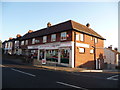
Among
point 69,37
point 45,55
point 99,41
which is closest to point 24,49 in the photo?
point 45,55

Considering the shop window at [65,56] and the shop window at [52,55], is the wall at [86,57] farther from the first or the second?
the shop window at [52,55]

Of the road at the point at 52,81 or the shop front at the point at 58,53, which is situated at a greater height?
the shop front at the point at 58,53

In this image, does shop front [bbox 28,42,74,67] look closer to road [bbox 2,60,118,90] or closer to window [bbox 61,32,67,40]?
window [bbox 61,32,67,40]

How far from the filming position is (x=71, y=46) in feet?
55.9

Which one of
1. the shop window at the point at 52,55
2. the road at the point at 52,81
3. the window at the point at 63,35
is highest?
the window at the point at 63,35

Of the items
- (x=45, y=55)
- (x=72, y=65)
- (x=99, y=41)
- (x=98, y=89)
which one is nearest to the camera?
(x=98, y=89)

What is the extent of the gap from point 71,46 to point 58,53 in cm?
348

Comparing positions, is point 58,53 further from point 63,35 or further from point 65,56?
point 63,35

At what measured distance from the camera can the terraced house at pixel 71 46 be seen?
57.3 feet

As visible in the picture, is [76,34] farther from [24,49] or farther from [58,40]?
[24,49]

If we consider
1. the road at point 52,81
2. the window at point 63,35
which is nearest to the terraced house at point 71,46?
the window at point 63,35

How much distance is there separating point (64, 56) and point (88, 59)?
5424 mm

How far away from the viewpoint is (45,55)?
2206 centimetres

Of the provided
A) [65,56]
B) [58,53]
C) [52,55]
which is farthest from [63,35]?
[52,55]
